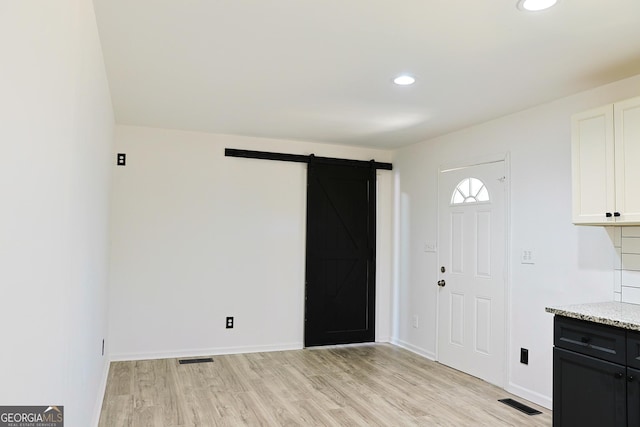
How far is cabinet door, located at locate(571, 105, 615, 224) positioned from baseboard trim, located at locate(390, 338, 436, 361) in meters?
2.45

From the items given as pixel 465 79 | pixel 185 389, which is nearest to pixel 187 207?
pixel 185 389

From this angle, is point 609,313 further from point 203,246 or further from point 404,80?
point 203,246

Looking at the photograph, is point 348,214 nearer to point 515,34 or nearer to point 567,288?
point 567,288

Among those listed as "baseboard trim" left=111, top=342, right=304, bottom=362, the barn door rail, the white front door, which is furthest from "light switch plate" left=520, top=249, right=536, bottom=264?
"baseboard trim" left=111, top=342, right=304, bottom=362

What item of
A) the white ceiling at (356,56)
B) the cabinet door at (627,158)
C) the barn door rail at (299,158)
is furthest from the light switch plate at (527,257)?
the barn door rail at (299,158)

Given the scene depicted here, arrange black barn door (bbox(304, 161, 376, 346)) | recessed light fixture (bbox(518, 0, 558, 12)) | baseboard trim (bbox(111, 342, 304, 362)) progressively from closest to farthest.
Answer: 1. recessed light fixture (bbox(518, 0, 558, 12))
2. baseboard trim (bbox(111, 342, 304, 362))
3. black barn door (bbox(304, 161, 376, 346))

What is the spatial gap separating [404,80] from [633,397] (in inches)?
91.4

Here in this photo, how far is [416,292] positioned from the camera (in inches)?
205

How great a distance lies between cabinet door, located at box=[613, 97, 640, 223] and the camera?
8.71ft

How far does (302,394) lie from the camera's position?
372 centimetres

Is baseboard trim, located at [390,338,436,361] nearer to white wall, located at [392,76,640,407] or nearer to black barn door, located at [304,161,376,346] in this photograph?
black barn door, located at [304,161,376,346]

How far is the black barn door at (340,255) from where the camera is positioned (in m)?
5.34

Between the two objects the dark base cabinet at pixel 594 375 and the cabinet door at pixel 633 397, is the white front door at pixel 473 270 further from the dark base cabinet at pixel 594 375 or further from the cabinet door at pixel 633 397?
the cabinet door at pixel 633 397

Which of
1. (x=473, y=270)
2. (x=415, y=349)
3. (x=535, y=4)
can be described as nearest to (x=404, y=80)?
(x=535, y=4)
